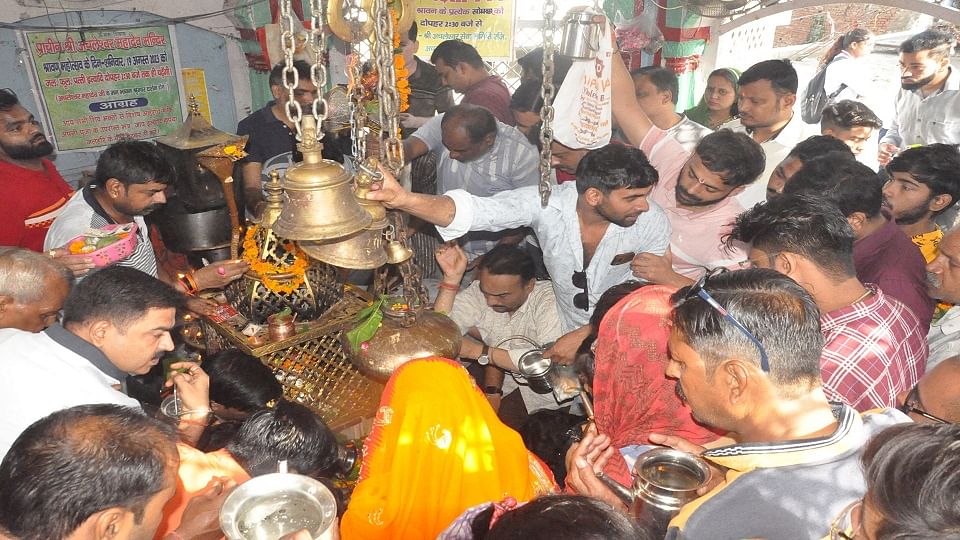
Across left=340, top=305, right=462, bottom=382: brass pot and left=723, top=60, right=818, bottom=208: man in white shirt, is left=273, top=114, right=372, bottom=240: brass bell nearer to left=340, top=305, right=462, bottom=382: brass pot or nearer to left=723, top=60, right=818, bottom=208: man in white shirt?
left=340, top=305, right=462, bottom=382: brass pot

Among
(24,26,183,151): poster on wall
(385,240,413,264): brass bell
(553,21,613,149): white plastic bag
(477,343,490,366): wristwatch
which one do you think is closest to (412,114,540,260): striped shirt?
(553,21,613,149): white plastic bag

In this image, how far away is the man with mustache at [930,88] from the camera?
5148 mm

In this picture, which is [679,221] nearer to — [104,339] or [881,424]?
[881,424]

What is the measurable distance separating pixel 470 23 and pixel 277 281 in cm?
488

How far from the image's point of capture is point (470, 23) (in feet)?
23.9

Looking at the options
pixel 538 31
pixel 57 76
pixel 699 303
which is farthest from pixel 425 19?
pixel 699 303

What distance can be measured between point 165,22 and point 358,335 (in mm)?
5726

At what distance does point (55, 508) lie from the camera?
5.43ft

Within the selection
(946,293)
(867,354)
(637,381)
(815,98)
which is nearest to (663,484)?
(637,381)

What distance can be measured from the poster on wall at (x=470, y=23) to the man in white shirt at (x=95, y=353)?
17.3 feet

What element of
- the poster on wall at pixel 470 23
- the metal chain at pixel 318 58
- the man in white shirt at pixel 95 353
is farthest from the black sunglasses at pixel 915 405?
the poster on wall at pixel 470 23

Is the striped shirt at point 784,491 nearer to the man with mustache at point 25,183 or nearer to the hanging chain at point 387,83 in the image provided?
the hanging chain at point 387,83

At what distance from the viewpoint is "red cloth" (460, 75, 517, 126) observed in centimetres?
591

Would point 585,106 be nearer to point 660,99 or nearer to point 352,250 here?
point 660,99
